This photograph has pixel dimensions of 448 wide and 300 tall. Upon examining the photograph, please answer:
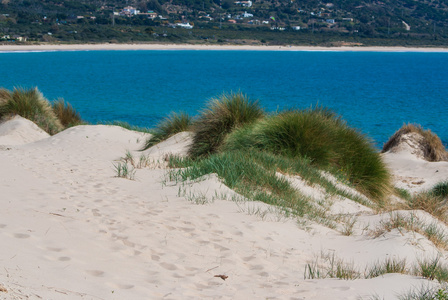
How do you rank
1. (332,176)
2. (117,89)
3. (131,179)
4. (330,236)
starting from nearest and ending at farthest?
1. (330,236)
2. (131,179)
3. (332,176)
4. (117,89)

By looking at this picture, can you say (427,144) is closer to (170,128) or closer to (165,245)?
(170,128)

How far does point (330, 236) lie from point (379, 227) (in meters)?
0.67

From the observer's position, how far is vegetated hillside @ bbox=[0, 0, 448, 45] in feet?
354

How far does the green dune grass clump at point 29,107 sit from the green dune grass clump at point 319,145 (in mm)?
8497

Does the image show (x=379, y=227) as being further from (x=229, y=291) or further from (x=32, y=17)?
(x=32, y=17)

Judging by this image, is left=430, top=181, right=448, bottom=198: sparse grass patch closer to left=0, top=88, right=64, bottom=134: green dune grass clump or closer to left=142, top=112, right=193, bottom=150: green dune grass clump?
left=142, top=112, right=193, bottom=150: green dune grass clump

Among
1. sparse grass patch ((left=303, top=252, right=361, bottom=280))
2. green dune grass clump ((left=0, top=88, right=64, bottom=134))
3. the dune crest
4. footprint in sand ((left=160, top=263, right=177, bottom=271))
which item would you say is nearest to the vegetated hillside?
green dune grass clump ((left=0, top=88, right=64, bottom=134))

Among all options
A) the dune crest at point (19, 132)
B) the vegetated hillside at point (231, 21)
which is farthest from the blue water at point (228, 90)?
the vegetated hillside at point (231, 21)

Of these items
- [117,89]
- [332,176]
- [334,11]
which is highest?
[334,11]

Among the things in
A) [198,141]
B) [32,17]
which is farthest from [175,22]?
[198,141]

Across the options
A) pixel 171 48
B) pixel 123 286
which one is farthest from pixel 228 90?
pixel 171 48

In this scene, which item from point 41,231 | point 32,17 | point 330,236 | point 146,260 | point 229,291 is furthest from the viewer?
point 32,17

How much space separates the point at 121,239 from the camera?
509cm

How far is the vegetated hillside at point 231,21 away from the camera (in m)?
108
